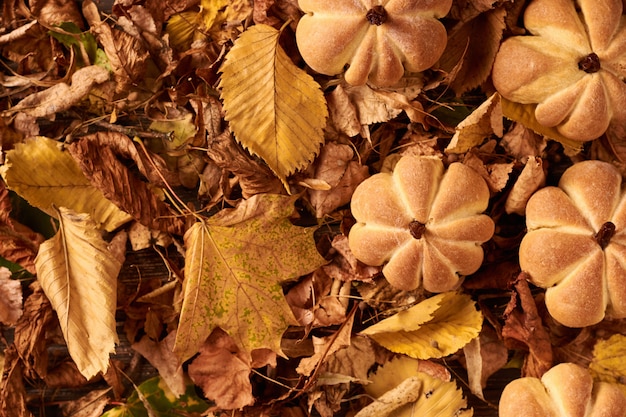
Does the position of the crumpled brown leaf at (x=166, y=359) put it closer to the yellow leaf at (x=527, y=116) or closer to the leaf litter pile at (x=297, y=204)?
the leaf litter pile at (x=297, y=204)

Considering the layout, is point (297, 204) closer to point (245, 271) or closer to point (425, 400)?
point (245, 271)

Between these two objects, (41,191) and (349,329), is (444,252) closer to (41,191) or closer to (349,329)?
(349,329)

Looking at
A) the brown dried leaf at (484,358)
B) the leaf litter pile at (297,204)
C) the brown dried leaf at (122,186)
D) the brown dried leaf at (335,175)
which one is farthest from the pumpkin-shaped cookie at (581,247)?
the brown dried leaf at (122,186)

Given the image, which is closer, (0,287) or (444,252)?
(444,252)

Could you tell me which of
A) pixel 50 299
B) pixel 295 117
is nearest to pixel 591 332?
pixel 295 117

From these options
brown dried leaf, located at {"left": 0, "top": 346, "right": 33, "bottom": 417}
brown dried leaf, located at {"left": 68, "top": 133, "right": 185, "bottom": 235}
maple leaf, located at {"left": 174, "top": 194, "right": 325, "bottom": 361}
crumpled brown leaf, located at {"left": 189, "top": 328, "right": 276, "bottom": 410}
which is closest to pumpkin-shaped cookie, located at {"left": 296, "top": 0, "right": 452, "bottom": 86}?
maple leaf, located at {"left": 174, "top": 194, "right": 325, "bottom": 361}

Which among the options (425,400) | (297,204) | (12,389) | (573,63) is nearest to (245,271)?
(297,204)

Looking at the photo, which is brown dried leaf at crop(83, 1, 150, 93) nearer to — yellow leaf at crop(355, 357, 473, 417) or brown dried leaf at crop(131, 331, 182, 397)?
brown dried leaf at crop(131, 331, 182, 397)
